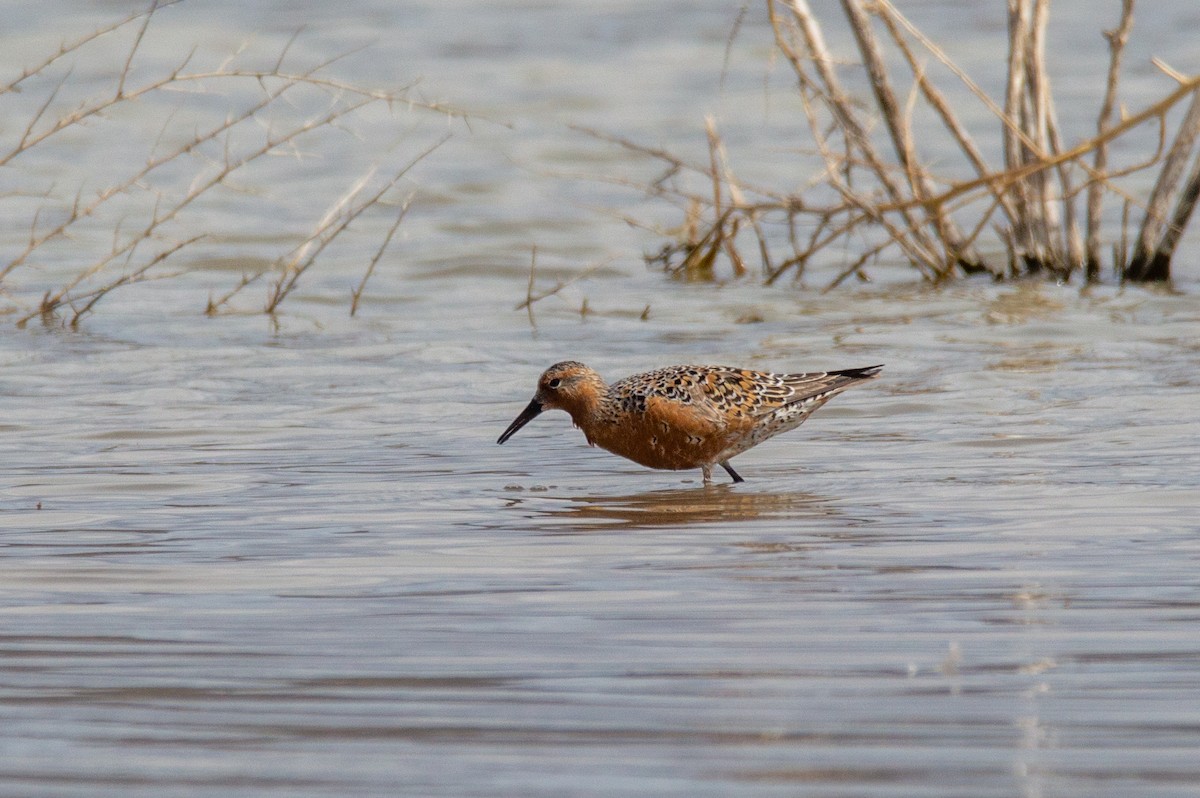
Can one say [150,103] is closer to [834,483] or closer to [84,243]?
[84,243]

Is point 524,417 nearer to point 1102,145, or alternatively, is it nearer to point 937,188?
point 1102,145

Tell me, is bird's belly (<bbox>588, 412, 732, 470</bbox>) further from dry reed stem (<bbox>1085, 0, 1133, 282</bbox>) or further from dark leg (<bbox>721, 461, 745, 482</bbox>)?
dry reed stem (<bbox>1085, 0, 1133, 282</bbox>)

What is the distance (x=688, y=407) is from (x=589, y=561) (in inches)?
81.4

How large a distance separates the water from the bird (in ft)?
0.57

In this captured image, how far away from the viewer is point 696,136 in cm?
1988

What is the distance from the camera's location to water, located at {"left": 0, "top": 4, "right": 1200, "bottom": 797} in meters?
3.82

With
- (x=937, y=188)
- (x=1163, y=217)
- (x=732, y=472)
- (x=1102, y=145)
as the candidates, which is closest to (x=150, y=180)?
(x=937, y=188)

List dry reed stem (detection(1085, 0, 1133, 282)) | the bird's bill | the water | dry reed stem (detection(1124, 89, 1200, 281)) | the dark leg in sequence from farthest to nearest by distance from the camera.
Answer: dry reed stem (detection(1124, 89, 1200, 281)), dry reed stem (detection(1085, 0, 1133, 282)), the bird's bill, the dark leg, the water

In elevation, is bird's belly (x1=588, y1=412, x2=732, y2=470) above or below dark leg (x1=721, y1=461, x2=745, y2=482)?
above

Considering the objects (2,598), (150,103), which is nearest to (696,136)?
(150,103)

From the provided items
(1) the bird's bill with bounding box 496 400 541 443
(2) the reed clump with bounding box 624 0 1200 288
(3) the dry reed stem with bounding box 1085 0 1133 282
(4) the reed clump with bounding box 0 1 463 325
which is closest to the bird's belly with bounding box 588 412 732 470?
(1) the bird's bill with bounding box 496 400 541 443

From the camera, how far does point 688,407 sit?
25.6ft

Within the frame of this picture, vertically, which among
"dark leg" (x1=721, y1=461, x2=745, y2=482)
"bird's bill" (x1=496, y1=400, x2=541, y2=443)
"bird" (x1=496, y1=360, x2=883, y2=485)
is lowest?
"dark leg" (x1=721, y1=461, x2=745, y2=482)

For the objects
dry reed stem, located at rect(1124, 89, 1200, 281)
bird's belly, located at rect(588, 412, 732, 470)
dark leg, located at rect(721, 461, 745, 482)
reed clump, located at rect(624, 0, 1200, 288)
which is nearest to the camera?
bird's belly, located at rect(588, 412, 732, 470)
